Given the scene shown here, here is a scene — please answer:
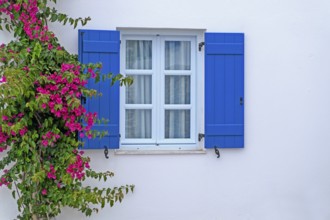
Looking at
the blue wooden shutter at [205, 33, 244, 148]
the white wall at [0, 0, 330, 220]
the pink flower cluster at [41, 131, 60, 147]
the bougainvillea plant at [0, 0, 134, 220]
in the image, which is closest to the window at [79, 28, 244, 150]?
the blue wooden shutter at [205, 33, 244, 148]

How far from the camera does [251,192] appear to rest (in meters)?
5.36

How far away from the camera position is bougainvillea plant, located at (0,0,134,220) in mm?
4367

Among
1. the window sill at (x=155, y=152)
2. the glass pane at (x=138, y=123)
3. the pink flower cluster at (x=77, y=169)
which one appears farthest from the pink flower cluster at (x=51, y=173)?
the glass pane at (x=138, y=123)

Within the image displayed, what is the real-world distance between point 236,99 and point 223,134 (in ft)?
1.17

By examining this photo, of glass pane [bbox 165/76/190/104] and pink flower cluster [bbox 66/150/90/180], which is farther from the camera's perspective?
glass pane [bbox 165/76/190/104]

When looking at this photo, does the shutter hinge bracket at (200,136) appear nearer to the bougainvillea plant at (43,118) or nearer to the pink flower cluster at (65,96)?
the bougainvillea plant at (43,118)

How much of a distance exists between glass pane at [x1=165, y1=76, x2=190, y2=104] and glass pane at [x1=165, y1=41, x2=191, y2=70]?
0.11m

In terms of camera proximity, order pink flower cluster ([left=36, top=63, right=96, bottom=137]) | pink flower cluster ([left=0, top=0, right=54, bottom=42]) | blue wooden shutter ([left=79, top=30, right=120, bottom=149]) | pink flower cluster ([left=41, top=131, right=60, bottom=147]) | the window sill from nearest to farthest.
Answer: pink flower cluster ([left=36, top=63, right=96, bottom=137]) < pink flower cluster ([left=41, top=131, right=60, bottom=147]) < pink flower cluster ([left=0, top=0, right=54, bottom=42]) < blue wooden shutter ([left=79, top=30, right=120, bottom=149]) < the window sill

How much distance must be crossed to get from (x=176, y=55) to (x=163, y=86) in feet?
1.09

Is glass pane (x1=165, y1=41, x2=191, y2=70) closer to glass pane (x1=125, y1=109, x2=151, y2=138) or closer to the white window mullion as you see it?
the white window mullion

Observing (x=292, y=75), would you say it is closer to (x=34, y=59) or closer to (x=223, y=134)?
(x=223, y=134)

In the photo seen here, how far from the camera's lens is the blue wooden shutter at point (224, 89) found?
519 centimetres

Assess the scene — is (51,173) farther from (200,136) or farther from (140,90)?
(200,136)

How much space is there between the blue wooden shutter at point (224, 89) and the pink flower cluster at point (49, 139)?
148cm
